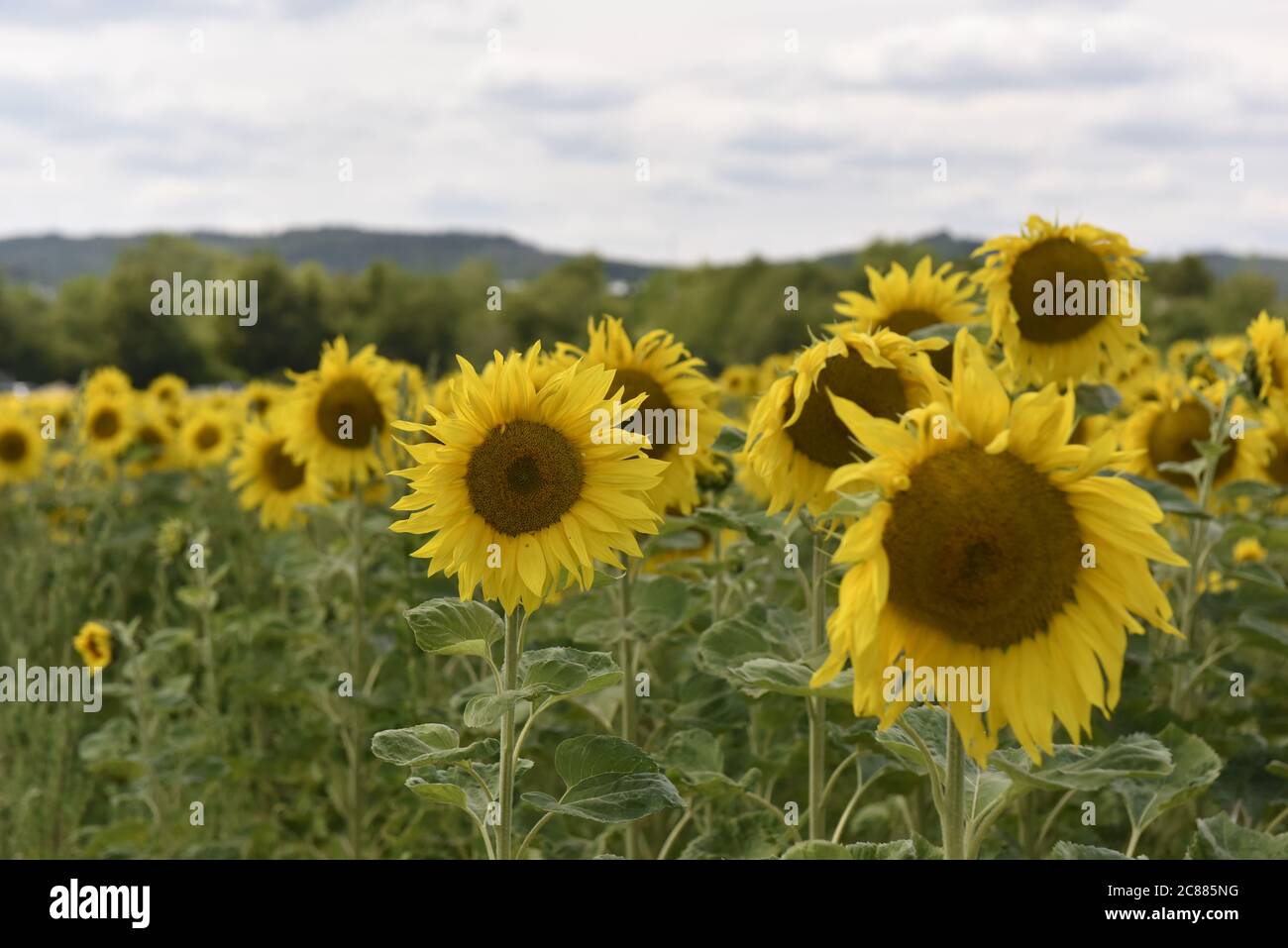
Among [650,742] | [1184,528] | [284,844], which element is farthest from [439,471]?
[1184,528]

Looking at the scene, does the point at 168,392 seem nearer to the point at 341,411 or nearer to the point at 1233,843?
the point at 341,411

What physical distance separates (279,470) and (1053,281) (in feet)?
14.3

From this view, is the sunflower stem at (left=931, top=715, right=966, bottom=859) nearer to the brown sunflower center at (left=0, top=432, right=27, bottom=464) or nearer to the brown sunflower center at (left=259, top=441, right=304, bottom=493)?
the brown sunflower center at (left=259, top=441, right=304, bottom=493)

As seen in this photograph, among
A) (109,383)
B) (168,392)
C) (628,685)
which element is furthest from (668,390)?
(168,392)

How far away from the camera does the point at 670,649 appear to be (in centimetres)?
476

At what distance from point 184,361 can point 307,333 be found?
661 centimetres

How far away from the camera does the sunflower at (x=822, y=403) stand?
2.58 m

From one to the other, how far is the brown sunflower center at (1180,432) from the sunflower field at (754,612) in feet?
0.05

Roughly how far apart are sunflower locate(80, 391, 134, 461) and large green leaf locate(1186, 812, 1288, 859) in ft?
29.7

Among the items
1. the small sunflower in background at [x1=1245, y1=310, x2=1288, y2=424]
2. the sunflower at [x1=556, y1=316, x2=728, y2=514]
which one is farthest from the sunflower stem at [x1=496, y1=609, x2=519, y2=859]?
the small sunflower in background at [x1=1245, y1=310, x2=1288, y2=424]

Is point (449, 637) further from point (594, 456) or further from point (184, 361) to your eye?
point (184, 361)

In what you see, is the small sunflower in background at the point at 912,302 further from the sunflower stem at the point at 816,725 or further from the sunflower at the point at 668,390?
the sunflower stem at the point at 816,725

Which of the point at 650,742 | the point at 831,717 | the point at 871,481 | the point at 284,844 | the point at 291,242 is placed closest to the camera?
the point at 871,481

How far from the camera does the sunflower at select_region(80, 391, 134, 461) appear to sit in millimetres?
9797
